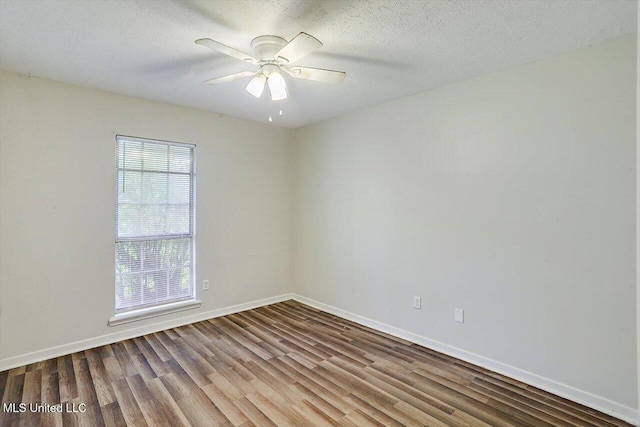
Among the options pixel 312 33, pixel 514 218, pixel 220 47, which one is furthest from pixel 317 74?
pixel 514 218

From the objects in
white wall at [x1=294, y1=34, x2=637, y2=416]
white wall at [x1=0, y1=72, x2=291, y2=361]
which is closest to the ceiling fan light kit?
white wall at [x1=294, y1=34, x2=637, y2=416]

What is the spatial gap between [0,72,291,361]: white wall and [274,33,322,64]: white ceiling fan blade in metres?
2.14

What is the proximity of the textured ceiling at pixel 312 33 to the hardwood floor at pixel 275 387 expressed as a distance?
8.33ft

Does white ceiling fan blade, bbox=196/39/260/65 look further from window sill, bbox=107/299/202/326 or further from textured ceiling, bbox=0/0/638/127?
window sill, bbox=107/299/202/326

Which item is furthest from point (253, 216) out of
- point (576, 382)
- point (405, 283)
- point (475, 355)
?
point (576, 382)

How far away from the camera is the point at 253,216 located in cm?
444

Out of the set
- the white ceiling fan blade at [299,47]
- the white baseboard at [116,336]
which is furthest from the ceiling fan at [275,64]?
the white baseboard at [116,336]

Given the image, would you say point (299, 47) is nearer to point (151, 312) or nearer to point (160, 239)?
point (160, 239)

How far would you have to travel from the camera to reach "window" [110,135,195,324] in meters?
3.43

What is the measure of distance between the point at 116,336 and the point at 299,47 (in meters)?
3.31

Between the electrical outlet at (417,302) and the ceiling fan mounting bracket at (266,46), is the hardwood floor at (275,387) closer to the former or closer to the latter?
the electrical outlet at (417,302)

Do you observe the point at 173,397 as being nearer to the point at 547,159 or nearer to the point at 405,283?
the point at 405,283

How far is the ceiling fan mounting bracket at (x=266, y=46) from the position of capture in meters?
2.17

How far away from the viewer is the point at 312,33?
217 centimetres
